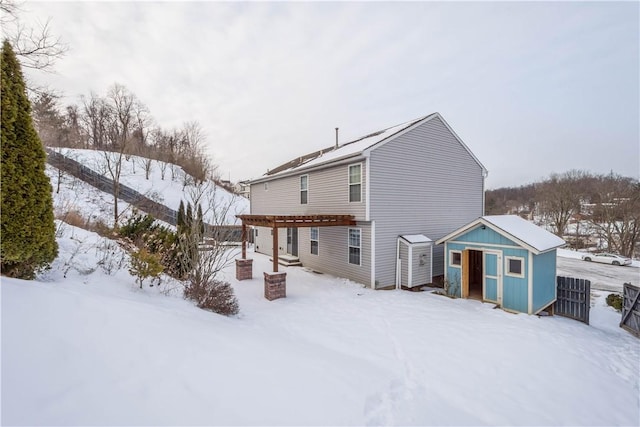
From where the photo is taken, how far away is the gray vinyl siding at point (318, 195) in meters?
11.2

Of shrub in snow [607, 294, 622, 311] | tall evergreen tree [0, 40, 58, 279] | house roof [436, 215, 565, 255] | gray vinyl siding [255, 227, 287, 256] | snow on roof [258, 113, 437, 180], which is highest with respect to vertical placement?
snow on roof [258, 113, 437, 180]

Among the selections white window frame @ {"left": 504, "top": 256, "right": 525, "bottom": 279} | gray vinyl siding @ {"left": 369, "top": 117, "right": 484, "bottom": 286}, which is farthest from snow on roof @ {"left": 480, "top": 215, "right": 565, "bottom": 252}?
gray vinyl siding @ {"left": 369, "top": 117, "right": 484, "bottom": 286}

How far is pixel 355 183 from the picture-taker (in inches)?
430

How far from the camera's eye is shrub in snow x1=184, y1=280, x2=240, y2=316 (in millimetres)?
6238

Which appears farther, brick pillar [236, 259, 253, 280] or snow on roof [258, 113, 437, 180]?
snow on roof [258, 113, 437, 180]

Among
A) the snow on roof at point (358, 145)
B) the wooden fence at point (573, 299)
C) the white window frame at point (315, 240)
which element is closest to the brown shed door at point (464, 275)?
the wooden fence at point (573, 299)

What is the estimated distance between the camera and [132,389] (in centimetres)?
251

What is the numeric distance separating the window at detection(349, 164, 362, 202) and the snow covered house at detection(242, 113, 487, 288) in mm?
40

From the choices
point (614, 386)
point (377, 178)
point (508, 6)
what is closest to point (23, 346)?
point (614, 386)

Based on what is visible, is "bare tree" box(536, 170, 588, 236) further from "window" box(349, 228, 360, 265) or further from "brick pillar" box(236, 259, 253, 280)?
"brick pillar" box(236, 259, 253, 280)

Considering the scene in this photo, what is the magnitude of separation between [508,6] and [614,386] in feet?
37.3

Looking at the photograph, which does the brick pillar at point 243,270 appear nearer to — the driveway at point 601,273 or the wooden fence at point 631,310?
the wooden fence at point 631,310

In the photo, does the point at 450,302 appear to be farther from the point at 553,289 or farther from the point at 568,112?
the point at 568,112

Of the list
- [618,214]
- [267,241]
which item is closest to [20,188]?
[267,241]
